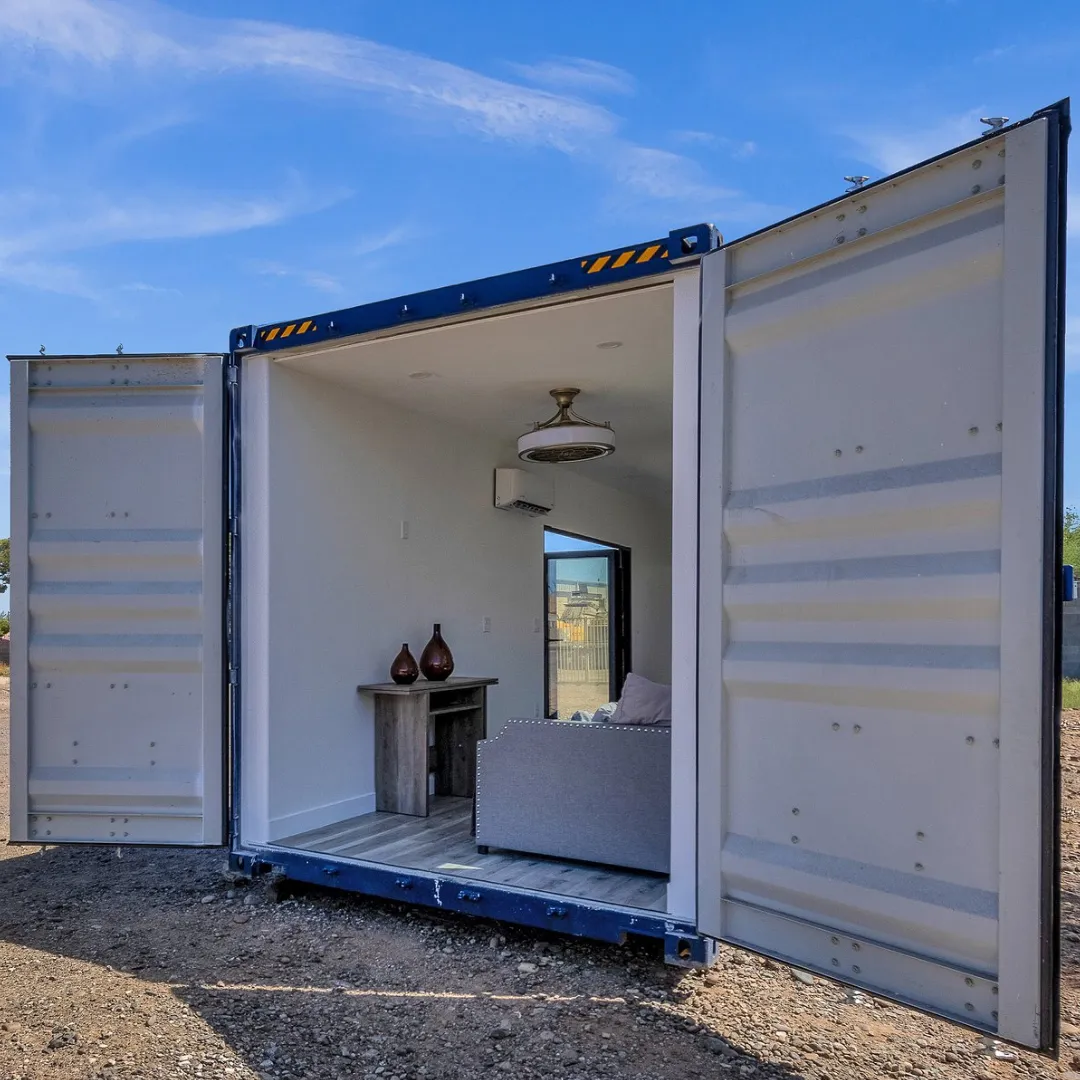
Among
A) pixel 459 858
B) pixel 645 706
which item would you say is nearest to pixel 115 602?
pixel 459 858

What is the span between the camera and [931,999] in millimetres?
2002

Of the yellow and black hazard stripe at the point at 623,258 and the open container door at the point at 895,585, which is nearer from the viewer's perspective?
the open container door at the point at 895,585

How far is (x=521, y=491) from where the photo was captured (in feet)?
20.4

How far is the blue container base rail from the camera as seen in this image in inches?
105

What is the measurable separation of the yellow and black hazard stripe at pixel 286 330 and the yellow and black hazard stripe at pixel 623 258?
134cm

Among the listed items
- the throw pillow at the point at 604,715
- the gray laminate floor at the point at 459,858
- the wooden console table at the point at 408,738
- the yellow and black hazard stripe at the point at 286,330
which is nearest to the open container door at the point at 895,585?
the gray laminate floor at the point at 459,858

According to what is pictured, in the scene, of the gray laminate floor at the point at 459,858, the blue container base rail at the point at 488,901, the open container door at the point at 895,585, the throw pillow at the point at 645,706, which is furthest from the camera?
the throw pillow at the point at 645,706

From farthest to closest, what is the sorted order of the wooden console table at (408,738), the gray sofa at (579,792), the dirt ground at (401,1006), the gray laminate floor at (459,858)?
1. the wooden console table at (408,738)
2. the gray sofa at (579,792)
3. the gray laminate floor at (459,858)
4. the dirt ground at (401,1006)

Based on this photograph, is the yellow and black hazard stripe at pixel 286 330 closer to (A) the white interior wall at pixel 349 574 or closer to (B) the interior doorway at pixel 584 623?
(A) the white interior wall at pixel 349 574

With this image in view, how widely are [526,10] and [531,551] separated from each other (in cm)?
365

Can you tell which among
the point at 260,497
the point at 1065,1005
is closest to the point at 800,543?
the point at 1065,1005

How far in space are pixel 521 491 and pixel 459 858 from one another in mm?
3079

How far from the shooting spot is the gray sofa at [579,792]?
3.36 meters

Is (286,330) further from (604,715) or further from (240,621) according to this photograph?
(604,715)
